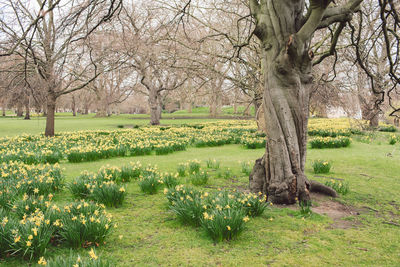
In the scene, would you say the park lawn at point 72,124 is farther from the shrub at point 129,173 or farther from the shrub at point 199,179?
the shrub at point 129,173

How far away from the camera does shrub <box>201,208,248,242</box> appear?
111 inches

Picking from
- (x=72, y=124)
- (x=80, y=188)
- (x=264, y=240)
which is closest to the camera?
(x=264, y=240)

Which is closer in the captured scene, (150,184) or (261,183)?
(261,183)

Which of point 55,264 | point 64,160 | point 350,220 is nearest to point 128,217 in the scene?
point 55,264

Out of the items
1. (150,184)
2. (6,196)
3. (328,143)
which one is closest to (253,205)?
(150,184)

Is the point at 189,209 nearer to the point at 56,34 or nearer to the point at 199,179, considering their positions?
the point at 199,179

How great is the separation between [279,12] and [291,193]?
2.66 metres

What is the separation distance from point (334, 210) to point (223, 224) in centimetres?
203

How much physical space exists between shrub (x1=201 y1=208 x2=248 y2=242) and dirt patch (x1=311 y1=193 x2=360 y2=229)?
1286 mm

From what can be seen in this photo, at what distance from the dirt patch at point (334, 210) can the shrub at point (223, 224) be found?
4.22 ft

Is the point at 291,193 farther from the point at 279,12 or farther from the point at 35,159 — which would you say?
the point at 35,159

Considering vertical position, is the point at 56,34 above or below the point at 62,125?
above

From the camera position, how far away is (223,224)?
2.81 metres

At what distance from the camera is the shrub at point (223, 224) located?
2.82 meters
